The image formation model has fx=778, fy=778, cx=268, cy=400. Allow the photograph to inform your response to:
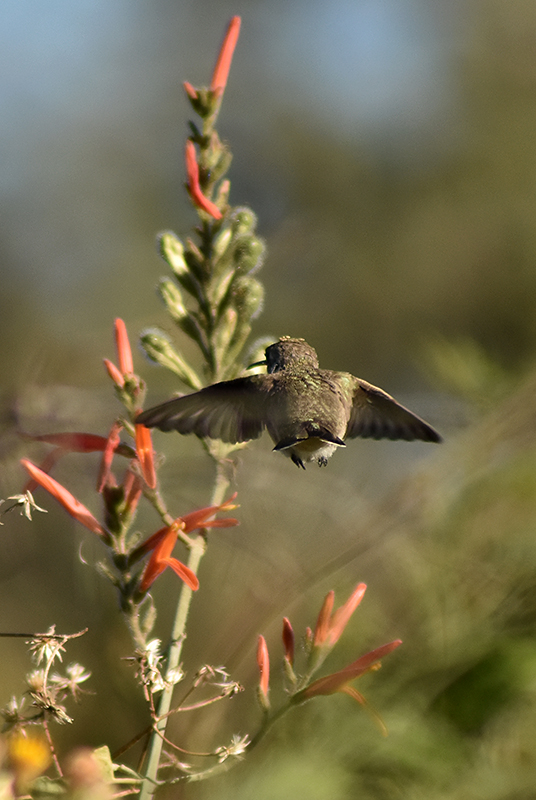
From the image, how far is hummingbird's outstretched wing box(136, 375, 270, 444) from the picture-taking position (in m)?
0.98

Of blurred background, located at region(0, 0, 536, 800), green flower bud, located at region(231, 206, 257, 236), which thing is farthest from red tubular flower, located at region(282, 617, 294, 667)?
green flower bud, located at region(231, 206, 257, 236)

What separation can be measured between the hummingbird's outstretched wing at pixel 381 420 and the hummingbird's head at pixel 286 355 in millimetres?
132

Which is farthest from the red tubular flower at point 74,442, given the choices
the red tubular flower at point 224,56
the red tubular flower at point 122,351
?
the red tubular flower at point 224,56

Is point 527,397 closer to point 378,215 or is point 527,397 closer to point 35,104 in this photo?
point 378,215

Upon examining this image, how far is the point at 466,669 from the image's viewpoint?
1.26 metres

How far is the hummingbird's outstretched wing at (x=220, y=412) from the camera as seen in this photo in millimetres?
982

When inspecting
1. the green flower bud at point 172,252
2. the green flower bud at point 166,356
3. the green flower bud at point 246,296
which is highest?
the green flower bud at point 172,252

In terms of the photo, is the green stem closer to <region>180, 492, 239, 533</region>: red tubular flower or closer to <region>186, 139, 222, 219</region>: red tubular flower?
<region>180, 492, 239, 533</region>: red tubular flower

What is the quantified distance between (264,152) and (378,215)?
33.2 inches

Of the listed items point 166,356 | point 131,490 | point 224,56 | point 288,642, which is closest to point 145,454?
point 131,490

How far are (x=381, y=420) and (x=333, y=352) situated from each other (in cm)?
305

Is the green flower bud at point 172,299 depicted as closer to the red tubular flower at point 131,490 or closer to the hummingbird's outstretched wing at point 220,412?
the hummingbird's outstretched wing at point 220,412

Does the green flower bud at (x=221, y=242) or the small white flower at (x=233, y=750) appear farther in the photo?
the green flower bud at (x=221, y=242)

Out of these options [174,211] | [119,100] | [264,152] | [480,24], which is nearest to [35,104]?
[119,100]
